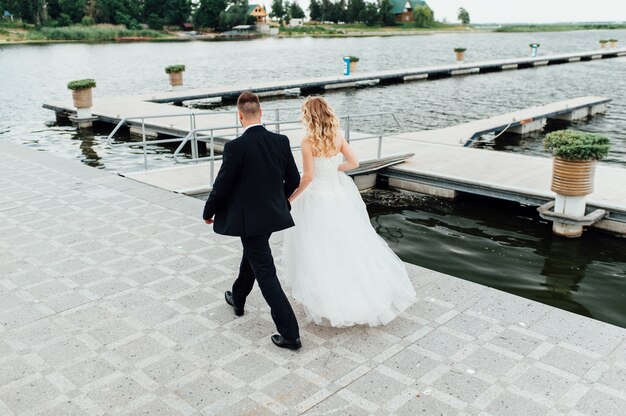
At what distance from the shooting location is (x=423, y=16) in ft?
523

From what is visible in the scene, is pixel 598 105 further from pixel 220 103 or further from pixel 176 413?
pixel 176 413

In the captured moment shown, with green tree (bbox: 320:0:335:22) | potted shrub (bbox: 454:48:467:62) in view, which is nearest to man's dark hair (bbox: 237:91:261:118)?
potted shrub (bbox: 454:48:467:62)

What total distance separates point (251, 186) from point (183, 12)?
127624 millimetres

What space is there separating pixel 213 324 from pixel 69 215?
3849 millimetres

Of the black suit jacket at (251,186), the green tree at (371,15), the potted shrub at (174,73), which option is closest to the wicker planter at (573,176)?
the black suit jacket at (251,186)

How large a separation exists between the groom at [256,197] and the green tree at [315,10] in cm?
16430

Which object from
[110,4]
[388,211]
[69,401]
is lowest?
[388,211]

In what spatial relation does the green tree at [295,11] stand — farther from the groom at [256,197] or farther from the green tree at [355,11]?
the groom at [256,197]

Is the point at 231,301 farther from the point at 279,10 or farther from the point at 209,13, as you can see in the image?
the point at 279,10

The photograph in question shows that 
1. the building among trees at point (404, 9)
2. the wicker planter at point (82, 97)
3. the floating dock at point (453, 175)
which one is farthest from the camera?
the building among trees at point (404, 9)

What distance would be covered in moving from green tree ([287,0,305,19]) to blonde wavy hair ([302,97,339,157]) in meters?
167

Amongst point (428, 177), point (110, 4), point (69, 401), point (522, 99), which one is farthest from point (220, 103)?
point (110, 4)

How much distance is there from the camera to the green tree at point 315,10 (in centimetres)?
16005

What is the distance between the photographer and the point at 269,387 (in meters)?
4.02
